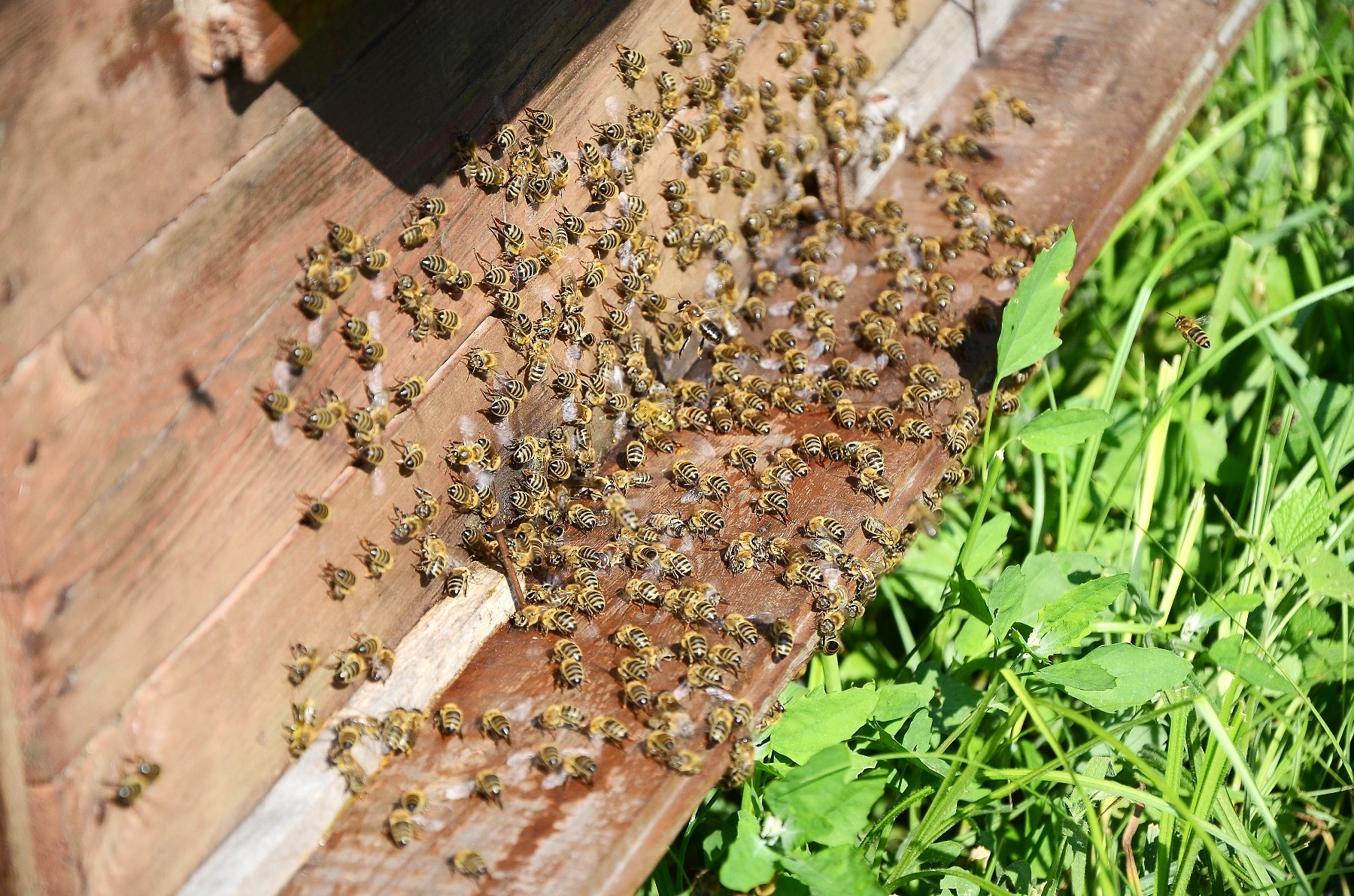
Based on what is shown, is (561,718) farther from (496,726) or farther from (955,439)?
(955,439)

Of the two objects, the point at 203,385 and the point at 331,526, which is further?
the point at 331,526

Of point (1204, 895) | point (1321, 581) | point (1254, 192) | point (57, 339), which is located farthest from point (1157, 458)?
point (57, 339)

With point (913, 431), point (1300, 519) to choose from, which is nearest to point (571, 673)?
point (913, 431)

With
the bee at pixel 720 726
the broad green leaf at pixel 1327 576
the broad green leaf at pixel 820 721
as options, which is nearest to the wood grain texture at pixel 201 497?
the bee at pixel 720 726

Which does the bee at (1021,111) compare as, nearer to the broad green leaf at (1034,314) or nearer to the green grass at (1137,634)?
the green grass at (1137,634)

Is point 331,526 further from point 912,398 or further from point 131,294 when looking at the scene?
point 912,398
